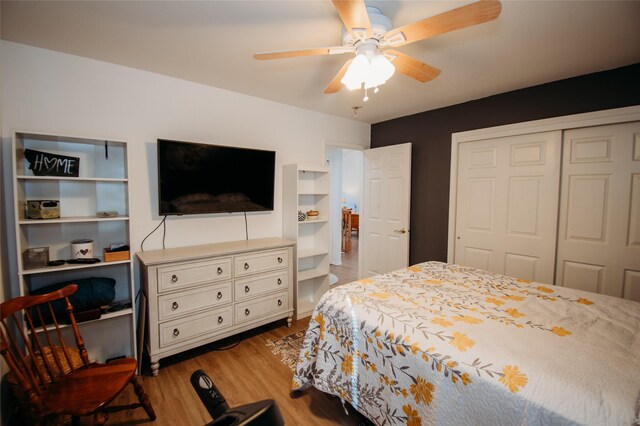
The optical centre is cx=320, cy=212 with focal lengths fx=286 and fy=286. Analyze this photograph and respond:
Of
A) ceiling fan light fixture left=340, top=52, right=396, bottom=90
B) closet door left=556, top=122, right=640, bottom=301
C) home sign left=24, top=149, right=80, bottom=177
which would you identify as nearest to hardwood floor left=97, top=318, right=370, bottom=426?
home sign left=24, top=149, right=80, bottom=177

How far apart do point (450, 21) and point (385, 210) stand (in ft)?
8.95

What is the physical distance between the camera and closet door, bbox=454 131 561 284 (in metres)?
2.71

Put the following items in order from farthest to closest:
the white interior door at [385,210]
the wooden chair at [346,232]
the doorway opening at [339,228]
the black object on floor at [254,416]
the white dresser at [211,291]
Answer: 1. the wooden chair at [346,232]
2. the doorway opening at [339,228]
3. the white interior door at [385,210]
4. the white dresser at [211,291]
5. the black object on floor at [254,416]

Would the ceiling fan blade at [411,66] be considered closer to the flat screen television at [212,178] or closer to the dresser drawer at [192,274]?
the flat screen television at [212,178]

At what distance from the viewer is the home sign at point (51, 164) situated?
6.10 feet

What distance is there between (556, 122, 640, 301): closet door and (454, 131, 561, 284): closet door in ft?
0.34

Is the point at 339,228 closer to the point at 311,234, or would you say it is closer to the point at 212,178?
the point at 311,234

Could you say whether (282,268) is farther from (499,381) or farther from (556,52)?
(556,52)

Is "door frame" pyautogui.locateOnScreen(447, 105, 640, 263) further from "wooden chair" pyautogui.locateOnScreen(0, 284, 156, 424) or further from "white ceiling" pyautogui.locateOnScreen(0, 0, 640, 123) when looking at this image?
"wooden chair" pyautogui.locateOnScreen(0, 284, 156, 424)

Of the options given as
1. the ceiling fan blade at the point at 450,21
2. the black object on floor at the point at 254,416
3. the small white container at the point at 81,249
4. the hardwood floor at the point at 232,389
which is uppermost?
the ceiling fan blade at the point at 450,21

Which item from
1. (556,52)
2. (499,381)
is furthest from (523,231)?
(499,381)

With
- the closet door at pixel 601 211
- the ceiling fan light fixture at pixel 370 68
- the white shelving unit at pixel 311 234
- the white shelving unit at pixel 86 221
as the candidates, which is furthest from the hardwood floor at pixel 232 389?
the closet door at pixel 601 211

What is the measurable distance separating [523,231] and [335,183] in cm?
351

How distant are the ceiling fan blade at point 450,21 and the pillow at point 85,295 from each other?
2476mm
